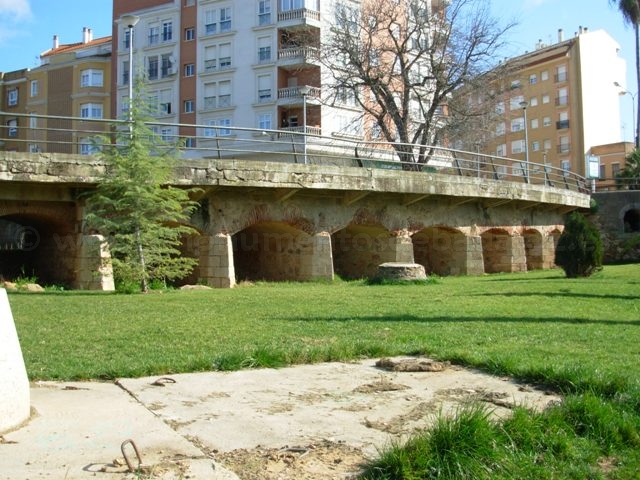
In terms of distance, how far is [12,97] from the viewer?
2579 inches

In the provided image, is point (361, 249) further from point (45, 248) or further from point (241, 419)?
point (241, 419)

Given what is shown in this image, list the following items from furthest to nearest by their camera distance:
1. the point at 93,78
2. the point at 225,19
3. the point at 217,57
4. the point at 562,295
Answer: the point at 93,78 → the point at 225,19 → the point at 217,57 → the point at 562,295

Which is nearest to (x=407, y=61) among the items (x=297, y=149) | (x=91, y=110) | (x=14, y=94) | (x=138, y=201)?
(x=297, y=149)

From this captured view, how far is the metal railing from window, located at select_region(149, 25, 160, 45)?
7511mm

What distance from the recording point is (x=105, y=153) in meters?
15.6

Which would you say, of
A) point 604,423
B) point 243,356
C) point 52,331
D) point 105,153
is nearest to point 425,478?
point 604,423

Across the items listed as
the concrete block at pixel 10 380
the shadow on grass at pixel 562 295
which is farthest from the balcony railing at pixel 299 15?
the concrete block at pixel 10 380

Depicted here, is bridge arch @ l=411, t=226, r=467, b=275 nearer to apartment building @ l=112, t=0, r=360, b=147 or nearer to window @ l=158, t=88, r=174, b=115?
apartment building @ l=112, t=0, r=360, b=147

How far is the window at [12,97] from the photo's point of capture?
2557 inches

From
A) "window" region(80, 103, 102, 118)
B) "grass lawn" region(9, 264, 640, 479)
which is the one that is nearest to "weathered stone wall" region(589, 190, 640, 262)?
"grass lawn" region(9, 264, 640, 479)

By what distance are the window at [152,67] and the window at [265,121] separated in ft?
37.2

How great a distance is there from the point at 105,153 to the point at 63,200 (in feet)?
7.43

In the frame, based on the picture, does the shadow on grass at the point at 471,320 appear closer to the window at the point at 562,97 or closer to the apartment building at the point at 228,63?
the apartment building at the point at 228,63

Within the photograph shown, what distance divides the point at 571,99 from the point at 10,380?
232 ft
